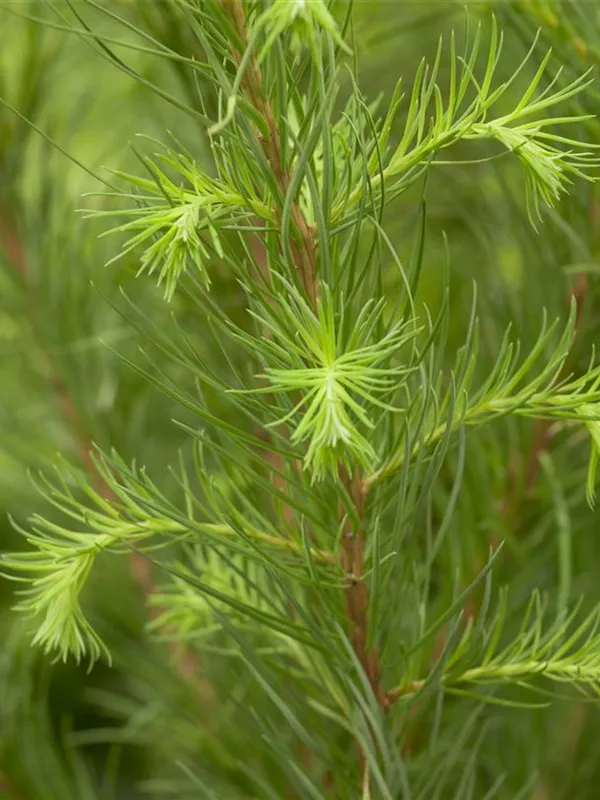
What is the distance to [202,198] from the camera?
214 mm

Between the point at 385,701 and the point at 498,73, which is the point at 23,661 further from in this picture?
the point at 498,73

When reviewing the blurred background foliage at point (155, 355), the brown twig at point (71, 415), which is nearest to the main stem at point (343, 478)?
the blurred background foliage at point (155, 355)

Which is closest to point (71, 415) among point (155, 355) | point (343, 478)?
point (155, 355)

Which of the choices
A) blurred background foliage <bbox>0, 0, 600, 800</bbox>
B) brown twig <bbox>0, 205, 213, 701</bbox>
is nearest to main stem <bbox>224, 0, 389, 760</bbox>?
blurred background foliage <bbox>0, 0, 600, 800</bbox>

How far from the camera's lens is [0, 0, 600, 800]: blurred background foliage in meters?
0.38

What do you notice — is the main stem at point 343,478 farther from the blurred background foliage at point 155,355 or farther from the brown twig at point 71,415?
the brown twig at point 71,415

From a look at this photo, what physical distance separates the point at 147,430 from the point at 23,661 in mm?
139

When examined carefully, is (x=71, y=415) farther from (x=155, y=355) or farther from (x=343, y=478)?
(x=343, y=478)

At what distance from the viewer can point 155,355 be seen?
0.47 meters

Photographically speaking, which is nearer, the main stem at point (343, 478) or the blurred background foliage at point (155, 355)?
the main stem at point (343, 478)

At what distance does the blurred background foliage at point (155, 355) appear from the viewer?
38 centimetres

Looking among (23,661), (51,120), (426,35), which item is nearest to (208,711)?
(23,661)

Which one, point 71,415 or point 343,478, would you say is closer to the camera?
point 343,478

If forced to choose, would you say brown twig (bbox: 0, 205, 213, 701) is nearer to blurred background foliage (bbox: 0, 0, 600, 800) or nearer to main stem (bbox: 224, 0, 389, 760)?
blurred background foliage (bbox: 0, 0, 600, 800)
